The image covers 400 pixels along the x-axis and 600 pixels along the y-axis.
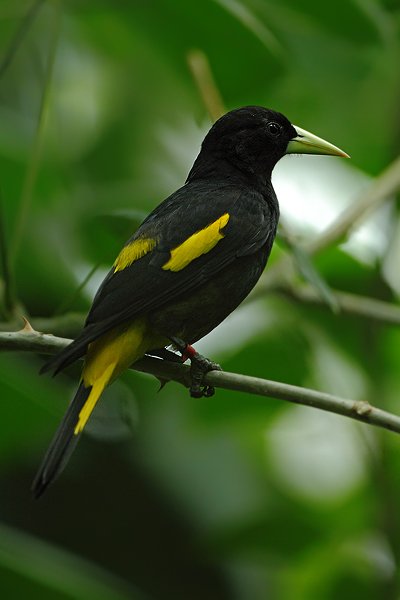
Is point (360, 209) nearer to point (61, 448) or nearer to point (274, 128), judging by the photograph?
point (274, 128)

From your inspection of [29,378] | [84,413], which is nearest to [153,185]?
[29,378]

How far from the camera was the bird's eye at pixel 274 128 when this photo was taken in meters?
4.20

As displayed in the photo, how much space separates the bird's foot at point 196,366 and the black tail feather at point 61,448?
328mm

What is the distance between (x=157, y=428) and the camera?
4.89 m

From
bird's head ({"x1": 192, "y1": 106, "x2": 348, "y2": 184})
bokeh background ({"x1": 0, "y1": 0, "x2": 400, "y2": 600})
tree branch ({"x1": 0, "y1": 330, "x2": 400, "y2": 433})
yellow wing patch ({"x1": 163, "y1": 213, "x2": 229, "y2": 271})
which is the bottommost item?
bokeh background ({"x1": 0, "y1": 0, "x2": 400, "y2": 600})

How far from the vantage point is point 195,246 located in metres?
3.64

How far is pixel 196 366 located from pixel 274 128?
1.15m

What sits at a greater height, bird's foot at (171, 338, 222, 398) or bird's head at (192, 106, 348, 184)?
bird's head at (192, 106, 348, 184)

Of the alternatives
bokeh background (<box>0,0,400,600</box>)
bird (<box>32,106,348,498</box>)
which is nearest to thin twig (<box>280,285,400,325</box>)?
bokeh background (<box>0,0,400,600</box>)

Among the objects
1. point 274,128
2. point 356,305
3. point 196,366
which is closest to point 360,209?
point 356,305

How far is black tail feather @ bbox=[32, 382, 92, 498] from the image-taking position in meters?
2.90

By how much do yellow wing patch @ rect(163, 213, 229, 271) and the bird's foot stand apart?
0.25 meters

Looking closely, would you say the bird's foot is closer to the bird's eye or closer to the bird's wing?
the bird's wing

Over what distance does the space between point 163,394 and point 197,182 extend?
1172 mm
